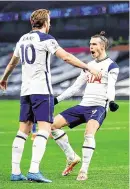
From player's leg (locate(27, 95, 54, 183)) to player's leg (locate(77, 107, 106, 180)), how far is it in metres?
0.64

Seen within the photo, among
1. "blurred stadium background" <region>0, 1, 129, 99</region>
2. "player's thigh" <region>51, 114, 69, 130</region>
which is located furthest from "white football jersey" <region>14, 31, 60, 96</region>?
"blurred stadium background" <region>0, 1, 129, 99</region>

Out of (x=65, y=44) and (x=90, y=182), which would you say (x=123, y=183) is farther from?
(x=65, y=44)

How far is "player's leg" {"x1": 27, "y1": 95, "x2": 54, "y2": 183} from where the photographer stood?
970cm

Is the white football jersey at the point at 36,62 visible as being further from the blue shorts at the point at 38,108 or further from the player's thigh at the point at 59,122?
the player's thigh at the point at 59,122

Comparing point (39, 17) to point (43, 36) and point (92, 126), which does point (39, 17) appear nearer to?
point (43, 36)

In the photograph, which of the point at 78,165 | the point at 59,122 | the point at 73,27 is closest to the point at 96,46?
the point at 59,122

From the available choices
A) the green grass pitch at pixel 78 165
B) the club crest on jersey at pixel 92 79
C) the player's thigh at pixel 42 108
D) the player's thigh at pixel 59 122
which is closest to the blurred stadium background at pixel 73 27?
the green grass pitch at pixel 78 165

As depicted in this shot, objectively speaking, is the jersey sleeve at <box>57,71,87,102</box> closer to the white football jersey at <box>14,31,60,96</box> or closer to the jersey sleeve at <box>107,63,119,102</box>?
the jersey sleeve at <box>107,63,119,102</box>

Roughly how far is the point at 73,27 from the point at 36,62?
99.3 feet

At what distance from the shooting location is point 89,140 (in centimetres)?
1034

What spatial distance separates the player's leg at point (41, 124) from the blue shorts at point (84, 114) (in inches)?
35.8

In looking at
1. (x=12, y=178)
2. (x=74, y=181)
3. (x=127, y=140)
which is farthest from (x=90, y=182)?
(x=127, y=140)

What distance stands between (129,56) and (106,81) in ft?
95.9

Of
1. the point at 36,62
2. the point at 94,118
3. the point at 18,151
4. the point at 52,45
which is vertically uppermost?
the point at 52,45
